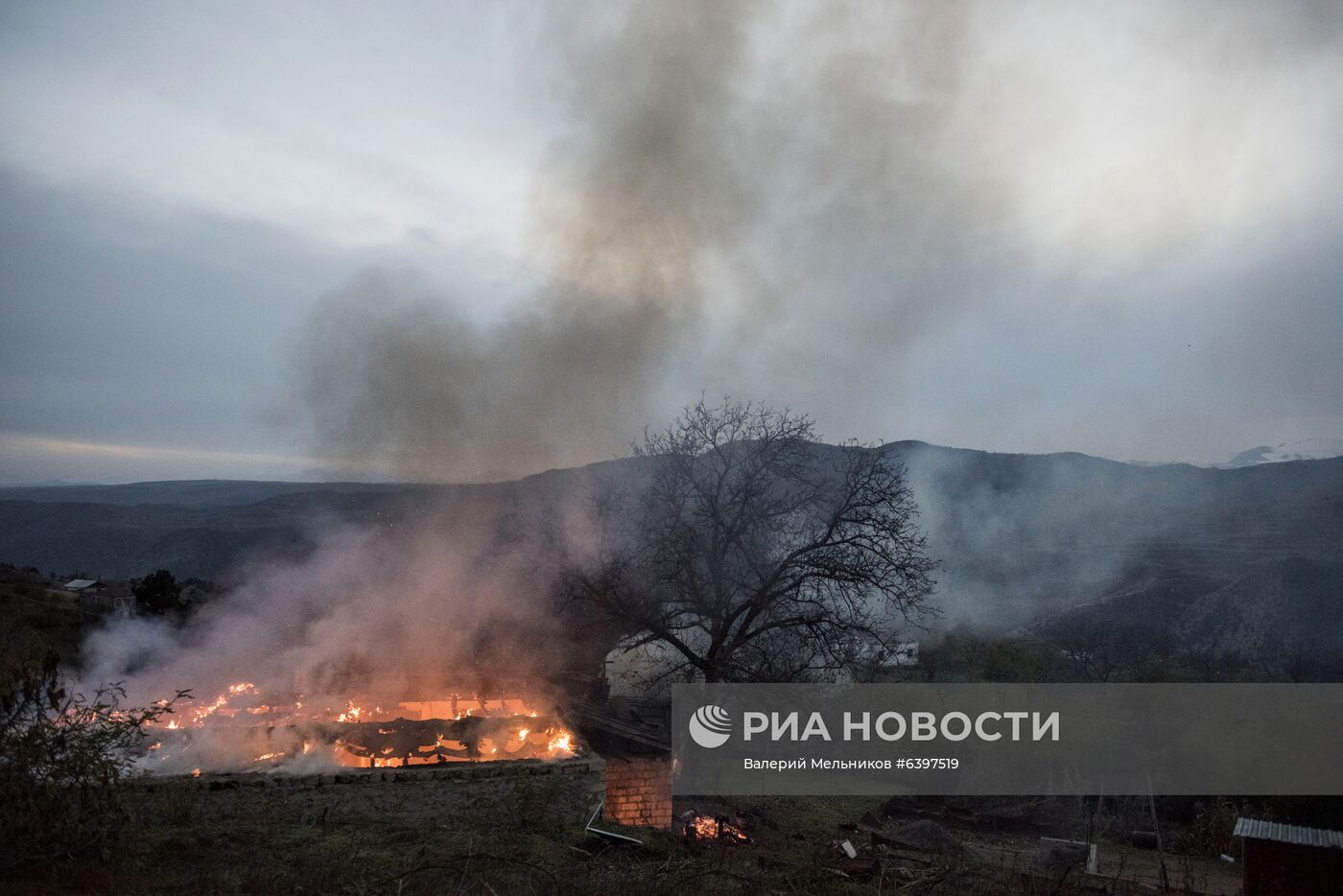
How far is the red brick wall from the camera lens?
12.1m

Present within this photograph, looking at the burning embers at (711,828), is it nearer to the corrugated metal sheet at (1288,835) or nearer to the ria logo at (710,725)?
the ria logo at (710,725)

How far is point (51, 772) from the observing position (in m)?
6.73

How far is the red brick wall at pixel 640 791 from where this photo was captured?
12.1m

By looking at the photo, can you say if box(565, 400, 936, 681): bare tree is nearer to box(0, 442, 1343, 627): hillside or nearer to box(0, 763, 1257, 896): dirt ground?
box(0, 763, 1257, 896): dirt ground

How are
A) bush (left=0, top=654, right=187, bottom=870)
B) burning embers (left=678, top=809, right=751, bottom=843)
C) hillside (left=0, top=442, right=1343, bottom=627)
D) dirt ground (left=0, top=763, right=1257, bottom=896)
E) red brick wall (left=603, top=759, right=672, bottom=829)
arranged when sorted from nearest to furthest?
bush (left=0, top=654, right=187, bottom=870) → dirt ground (left=0, top=763, right=1257, bottom=896) → burning embers (left=678, top=809, right=751, bottom=843) → red brick wall (left=603, top=759, right=672, bottom=829) → hillside (left=0, top=442, right=1343, bottom=627)

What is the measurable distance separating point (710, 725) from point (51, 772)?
29.4 ft

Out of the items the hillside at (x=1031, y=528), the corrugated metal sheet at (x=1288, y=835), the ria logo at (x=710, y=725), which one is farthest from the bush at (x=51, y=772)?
the hillside at (x=1031, y=528)

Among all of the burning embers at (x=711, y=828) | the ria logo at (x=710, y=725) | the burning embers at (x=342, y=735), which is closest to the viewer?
the burning embers at (x=342, y=735)

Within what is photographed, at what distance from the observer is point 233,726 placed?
10.9 m

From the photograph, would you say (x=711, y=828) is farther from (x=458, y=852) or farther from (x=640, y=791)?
(x=458, y=852)

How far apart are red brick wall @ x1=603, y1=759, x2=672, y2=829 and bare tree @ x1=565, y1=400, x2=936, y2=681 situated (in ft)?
5.51

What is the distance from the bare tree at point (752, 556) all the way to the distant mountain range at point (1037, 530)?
21.6 feet

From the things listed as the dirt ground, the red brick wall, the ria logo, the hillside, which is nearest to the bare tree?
the ria logo

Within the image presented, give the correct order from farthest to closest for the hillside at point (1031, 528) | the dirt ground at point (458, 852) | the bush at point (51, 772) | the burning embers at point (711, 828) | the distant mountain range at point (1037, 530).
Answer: the hillside at point (1031, 528), the distant mountain range at point (1037, 530), the burning embers at point (711, 828), the dirt ground at point (458, 852), the bush at point (51, 772)
